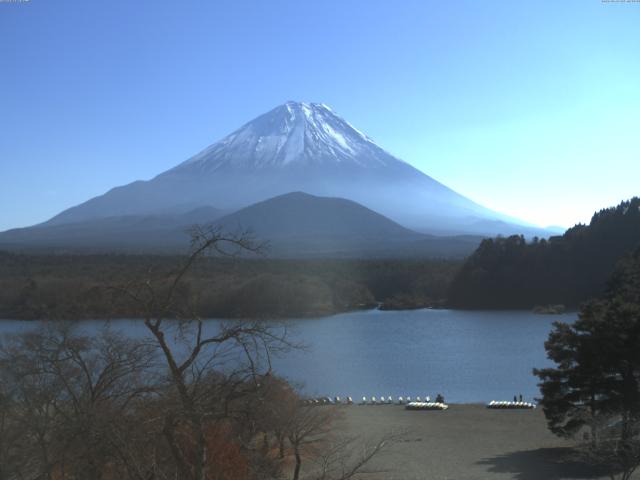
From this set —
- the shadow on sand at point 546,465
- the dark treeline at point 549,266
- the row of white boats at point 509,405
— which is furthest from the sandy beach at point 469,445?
the dark treeline at point 549,266

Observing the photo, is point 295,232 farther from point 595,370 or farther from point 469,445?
point 595,370

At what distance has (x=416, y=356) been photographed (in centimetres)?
2009

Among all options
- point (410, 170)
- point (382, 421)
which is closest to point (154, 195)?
point (410, 170)

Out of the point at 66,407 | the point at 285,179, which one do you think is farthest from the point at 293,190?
the point at 66,407

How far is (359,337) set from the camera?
78.0 feet

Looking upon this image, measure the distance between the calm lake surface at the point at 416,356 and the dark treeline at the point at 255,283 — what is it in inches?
46.2

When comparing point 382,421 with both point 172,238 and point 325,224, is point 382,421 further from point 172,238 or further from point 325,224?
point 325,224

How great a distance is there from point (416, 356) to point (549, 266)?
1862 centimetres

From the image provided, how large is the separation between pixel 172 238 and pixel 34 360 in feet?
171

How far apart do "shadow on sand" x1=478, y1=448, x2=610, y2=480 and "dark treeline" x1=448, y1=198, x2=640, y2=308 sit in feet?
88.2

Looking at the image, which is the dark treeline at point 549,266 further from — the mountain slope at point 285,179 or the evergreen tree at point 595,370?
the mountain slope at point 285,179

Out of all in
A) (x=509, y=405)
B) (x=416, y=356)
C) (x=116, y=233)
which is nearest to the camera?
(x=509, y=405)

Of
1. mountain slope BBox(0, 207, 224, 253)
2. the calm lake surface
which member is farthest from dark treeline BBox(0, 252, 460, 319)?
mountain slope BBox(0, 207, 224, 253)

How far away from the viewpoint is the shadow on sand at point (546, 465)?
8.08 metres
